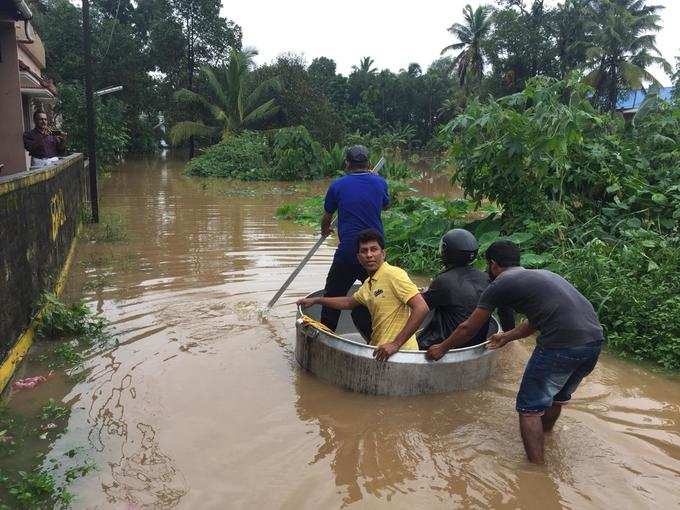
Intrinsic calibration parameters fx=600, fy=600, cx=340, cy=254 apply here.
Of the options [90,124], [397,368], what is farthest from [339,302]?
[90,124]

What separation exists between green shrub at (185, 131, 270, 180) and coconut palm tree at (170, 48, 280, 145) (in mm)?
3390

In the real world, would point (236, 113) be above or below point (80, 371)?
above

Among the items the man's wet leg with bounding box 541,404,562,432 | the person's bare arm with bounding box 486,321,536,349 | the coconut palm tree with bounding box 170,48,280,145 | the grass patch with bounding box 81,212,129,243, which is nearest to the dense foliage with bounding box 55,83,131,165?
the grass patch with bounding box 81,212,129,243

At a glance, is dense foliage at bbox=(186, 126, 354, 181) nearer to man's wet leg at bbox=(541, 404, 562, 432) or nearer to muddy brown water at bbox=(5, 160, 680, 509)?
muddy brown water at bbox=(5, 160, 680, 509)

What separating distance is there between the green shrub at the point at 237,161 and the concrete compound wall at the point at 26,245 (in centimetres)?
1761

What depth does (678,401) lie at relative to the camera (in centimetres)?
459

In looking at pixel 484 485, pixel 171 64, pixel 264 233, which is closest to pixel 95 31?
pixel 171 64

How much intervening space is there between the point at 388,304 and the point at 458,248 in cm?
65

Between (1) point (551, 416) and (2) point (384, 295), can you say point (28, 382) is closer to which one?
(2) point (384, 295)

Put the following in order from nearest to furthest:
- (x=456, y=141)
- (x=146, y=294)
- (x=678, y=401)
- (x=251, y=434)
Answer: (x=251, y=434) → (x=678, y=401) → (x=146, y=294) → (x=456, y=141)

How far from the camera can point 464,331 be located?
3.80m

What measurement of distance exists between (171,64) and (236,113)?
8.75m

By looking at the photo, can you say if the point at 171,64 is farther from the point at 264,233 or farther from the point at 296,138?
the point at 264,233

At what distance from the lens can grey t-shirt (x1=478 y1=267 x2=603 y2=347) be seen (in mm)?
3402
